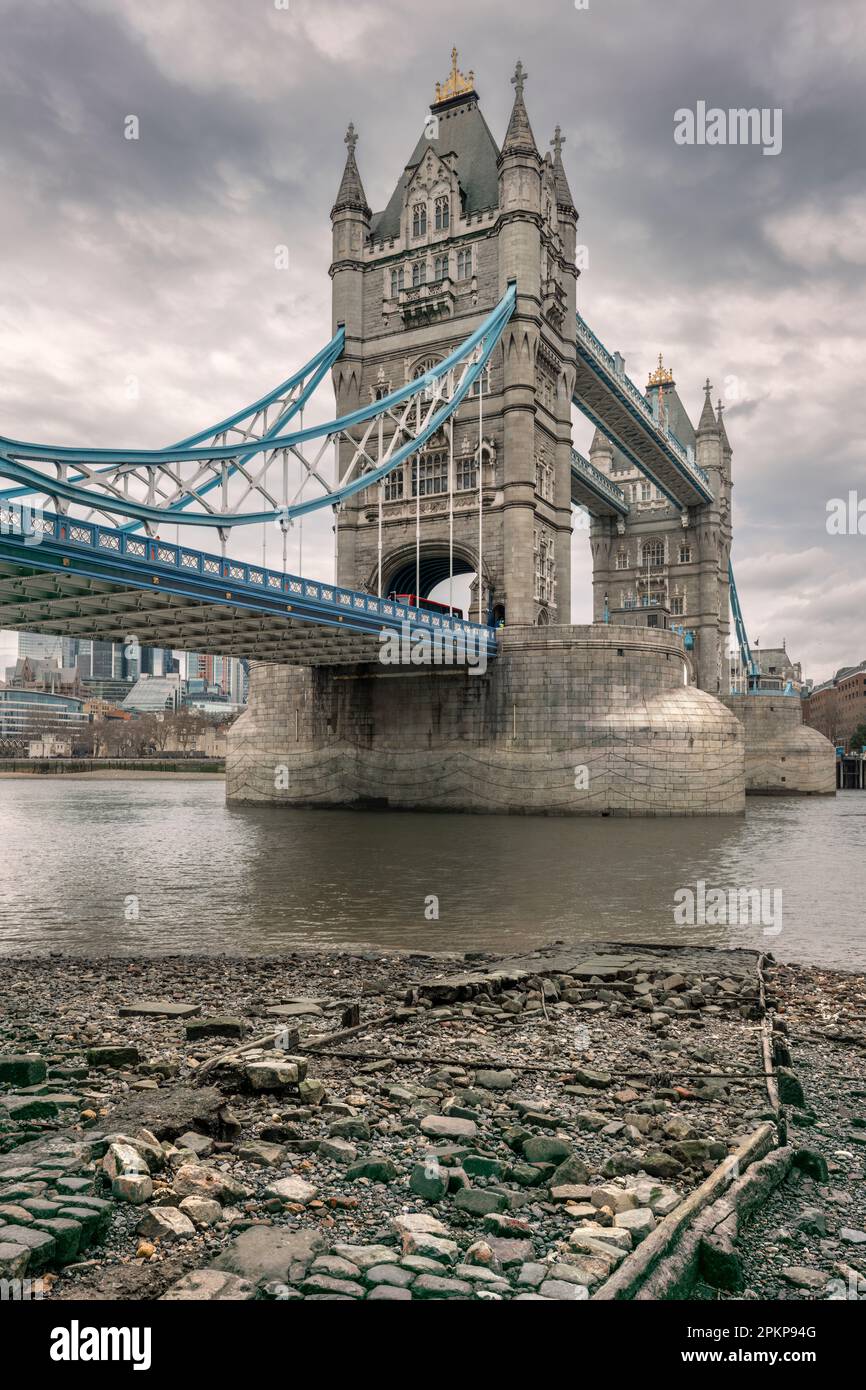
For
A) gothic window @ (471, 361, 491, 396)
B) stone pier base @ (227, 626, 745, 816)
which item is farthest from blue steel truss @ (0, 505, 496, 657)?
gothic window @ (471, 361, 491, 396)

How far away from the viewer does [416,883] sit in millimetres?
18125

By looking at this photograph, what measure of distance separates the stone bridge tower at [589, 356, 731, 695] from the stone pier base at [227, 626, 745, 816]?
36965 mm

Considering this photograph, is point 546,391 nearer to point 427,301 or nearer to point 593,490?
point 427,301

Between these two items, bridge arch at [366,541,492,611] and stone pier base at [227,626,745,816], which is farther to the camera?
bridge arch at [366,541,492,611]

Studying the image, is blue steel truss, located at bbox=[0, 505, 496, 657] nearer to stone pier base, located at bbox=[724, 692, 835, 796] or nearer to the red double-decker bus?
the red double-decker bus

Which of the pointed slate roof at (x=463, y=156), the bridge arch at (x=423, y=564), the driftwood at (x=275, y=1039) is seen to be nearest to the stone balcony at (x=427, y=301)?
the pointed slate roof at (x=463, y=156)

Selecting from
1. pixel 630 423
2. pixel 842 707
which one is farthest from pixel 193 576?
pixel 842 707

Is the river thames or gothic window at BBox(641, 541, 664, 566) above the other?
gothic window at BBox(641, 541, 664, 566)

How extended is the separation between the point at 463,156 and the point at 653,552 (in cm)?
3952

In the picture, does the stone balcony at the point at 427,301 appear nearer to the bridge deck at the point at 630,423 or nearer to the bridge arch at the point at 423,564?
the bridge deck at the point at 630,423

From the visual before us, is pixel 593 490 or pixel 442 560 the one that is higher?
pixel 593 490

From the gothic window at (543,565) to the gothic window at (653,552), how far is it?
35663 mm

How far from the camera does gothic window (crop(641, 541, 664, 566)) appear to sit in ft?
257
